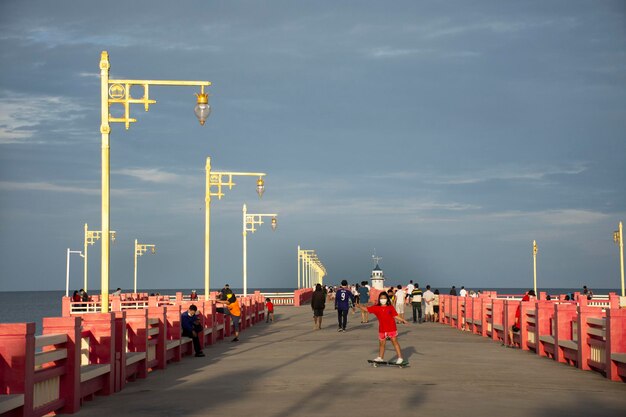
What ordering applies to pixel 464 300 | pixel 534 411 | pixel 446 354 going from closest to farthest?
pixel 534 411 < pixel 446 354 < pixel 464 300

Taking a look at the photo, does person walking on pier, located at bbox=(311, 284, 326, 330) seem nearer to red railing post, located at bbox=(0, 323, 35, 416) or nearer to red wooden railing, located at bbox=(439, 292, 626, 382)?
red wooden railing, located at bbox=(439, 292, 626, 382)

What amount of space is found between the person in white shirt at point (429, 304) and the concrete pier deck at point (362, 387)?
1959cm

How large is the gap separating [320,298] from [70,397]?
1006 inches

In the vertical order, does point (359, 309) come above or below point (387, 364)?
above

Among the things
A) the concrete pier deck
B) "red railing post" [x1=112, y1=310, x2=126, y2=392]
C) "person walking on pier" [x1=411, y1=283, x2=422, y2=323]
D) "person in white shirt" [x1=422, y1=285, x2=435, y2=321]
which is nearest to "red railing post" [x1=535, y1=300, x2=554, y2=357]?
the concrete pier deck

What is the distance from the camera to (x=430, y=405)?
1416cm

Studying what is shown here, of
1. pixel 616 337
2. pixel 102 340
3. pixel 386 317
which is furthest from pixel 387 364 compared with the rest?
pixel 102 340

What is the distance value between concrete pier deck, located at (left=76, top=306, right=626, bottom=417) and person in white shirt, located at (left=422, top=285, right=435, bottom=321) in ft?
64.3

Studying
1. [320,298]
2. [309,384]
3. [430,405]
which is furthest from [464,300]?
[430,405]

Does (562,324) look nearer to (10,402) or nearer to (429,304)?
(10,402)

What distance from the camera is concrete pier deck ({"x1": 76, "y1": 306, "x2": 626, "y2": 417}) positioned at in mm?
13789

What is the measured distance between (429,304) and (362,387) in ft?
99.9

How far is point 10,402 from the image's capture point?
439 inches

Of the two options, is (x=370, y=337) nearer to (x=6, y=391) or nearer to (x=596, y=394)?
(x=596, y=394)
